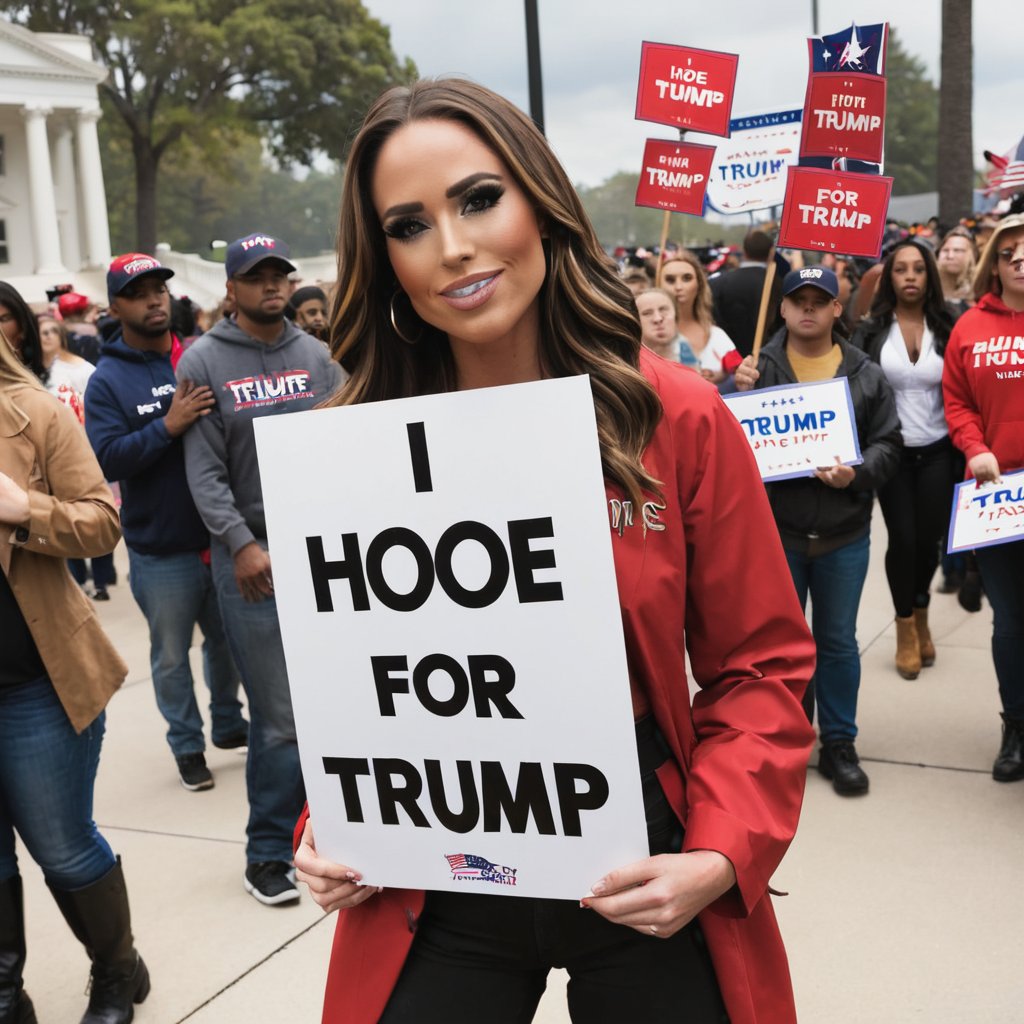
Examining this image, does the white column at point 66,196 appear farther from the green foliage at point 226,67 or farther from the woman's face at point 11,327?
the woman's face at point 11,327

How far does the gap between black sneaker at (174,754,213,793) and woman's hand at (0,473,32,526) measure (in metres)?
2.71

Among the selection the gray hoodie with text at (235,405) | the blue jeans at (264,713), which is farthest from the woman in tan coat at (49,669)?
the gray hoodie with text at (235,405)

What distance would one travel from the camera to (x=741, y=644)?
5.63ft

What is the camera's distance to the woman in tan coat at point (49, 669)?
10.8 ft

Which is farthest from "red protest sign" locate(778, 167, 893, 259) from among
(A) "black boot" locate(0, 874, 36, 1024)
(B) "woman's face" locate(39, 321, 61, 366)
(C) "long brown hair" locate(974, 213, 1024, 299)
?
(B) "woman's face" locate(39, 321, 61, 366)

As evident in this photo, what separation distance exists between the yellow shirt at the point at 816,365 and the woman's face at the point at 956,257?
3753 millimetres

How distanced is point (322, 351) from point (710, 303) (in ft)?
11.2

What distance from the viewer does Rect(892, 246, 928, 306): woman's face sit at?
6402 millimetres

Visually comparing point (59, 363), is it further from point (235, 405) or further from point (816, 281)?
point (816, 281)

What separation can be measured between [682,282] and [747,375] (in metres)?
2.17

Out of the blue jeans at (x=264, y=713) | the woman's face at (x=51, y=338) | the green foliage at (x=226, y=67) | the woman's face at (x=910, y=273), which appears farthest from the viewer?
the green foliage at (x=226, y=67)

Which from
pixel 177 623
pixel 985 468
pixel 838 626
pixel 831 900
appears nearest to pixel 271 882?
pixel 177 623

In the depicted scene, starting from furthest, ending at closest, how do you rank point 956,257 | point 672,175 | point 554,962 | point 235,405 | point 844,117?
point 956,257 → point 672,175 → point 844,117 → point 235,405 → point 554,962

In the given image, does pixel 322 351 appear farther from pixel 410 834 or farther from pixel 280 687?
pixel 410 834
